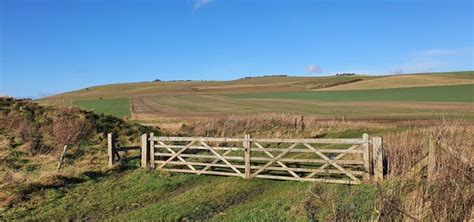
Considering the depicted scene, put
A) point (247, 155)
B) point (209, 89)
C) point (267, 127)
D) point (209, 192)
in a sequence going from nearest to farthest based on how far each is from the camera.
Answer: point (209, 192) < point (247, 155) < point (267, 127) < point (209, 89)

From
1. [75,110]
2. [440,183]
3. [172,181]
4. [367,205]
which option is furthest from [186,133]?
[440,183]

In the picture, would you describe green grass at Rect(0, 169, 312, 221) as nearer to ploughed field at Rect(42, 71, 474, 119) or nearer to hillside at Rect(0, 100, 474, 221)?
hillside at Rect(0, 100, 474, 221)

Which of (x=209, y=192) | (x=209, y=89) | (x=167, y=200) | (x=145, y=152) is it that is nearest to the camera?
(x=167, y=200)

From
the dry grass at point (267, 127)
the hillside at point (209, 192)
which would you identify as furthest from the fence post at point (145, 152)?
the dry grass at point (267, 127)

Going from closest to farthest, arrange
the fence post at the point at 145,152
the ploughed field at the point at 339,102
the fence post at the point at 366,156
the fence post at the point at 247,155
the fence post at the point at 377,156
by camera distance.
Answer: the fence post at the point at 377,156
the fence post at the point at 366,156
the fence post at the point at 247,155
the fence post at the point at 145,152
the ploughed field at the point at 339,102

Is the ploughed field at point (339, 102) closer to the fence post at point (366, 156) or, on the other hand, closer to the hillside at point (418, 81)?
the hillside at point (418, 81)

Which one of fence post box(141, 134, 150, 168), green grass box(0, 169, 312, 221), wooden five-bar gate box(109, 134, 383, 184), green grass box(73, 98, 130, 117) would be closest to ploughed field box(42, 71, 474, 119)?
green grass box(73, 98, 130, 117)

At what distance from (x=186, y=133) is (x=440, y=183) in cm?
2392

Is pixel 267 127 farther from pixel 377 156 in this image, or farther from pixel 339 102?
pixel 339 102

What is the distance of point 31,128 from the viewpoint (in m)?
22.5

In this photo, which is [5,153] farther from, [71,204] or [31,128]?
[71,204]

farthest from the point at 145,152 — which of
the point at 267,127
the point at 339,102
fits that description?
the point at 339,102

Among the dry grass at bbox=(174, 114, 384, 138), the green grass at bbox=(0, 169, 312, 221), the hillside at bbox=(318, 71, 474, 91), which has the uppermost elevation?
the hillside at bbox=(318, 71, 474, 91)

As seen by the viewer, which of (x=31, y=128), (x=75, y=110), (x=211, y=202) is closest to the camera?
(x=211, y=202)
